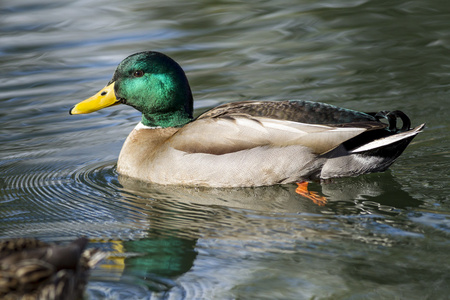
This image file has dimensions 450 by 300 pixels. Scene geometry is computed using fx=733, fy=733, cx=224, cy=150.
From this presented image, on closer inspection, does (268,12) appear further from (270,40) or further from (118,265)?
(118,265)

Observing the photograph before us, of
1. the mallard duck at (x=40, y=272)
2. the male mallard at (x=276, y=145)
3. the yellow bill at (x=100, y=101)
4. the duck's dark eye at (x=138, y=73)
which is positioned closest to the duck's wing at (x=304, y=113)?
the male mallard at (x=276, y=145)

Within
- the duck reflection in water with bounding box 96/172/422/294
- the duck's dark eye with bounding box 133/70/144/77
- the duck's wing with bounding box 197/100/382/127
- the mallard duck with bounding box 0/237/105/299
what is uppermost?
the duck's dark eye with bounding box 133/70/144/77

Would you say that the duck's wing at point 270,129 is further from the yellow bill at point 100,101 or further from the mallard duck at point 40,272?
the mallard duck at point 40,272

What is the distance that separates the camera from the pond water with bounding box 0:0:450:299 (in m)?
4.93

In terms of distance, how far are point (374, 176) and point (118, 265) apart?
9.48ft

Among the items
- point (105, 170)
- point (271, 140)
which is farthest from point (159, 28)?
point (271, 140)

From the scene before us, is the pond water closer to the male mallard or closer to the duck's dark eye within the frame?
the male mallard

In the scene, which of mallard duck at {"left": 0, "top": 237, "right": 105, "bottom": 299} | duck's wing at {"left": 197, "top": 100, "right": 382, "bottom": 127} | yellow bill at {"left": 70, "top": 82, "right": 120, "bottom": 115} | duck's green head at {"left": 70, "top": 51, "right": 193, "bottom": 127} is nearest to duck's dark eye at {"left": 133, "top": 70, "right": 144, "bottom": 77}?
duck's green head at {"left": 70, "top": 51, "right": 193, "bottom": 127}

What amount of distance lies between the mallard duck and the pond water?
56 cm

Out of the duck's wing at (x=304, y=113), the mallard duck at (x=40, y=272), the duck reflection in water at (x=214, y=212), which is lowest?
the duck reflection in water at (x=214, y=212)

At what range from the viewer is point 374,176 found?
695cm

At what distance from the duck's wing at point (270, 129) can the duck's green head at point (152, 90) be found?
2.06ft

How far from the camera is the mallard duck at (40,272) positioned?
4008mm

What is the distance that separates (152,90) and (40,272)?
3642 millimetres
